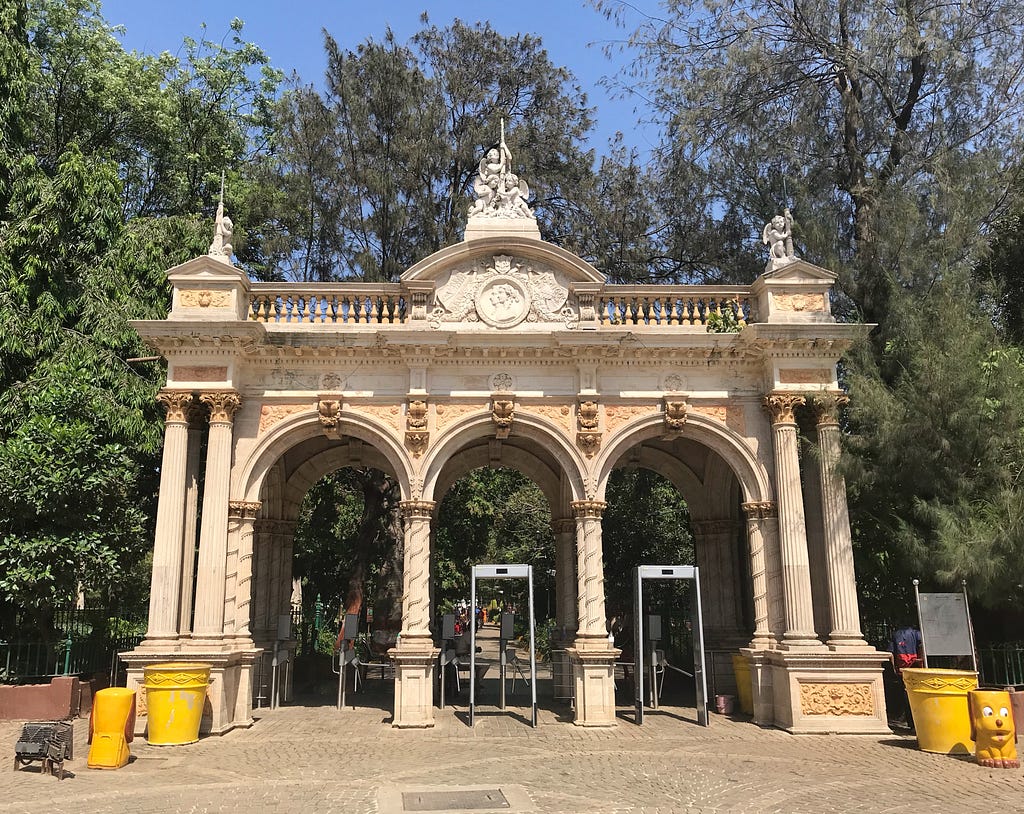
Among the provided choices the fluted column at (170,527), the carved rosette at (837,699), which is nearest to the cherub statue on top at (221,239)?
the fluted column at (170,527)

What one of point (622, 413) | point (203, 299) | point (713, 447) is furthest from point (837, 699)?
point (203, 299)

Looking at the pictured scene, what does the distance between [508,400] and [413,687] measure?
470cm

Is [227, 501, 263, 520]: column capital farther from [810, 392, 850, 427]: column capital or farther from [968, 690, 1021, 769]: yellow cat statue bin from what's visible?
[968, 690, 1021, 769]: yellow cat statue bin

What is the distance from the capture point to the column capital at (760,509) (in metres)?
13.4

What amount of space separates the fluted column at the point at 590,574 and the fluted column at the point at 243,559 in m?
5.25

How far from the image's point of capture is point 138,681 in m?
11.9

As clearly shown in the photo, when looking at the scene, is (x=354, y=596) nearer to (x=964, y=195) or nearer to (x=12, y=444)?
(x=12, y=444)

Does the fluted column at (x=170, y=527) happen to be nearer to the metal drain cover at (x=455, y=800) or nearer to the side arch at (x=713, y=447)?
the metal drain cover at (x=455, y=800)

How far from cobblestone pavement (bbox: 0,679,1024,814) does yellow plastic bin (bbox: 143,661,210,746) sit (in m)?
0.18

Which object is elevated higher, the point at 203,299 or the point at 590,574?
the point at 203,299

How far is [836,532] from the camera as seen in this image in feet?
42.2

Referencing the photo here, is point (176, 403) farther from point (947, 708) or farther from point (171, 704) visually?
point (947, 708)

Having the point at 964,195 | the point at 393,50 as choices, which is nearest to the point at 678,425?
the point at 964,195

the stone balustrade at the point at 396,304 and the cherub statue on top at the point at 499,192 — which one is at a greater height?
the cherub statue on top at the point at 499,192
